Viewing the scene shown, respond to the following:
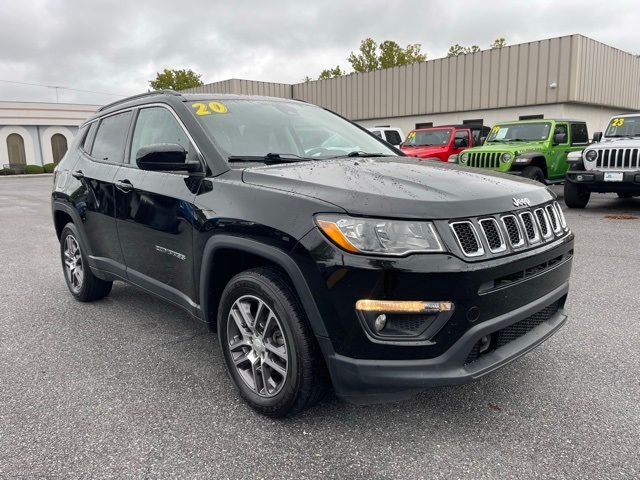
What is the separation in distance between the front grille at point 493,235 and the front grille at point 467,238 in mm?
62

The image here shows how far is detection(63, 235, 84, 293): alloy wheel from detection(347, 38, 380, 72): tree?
143 feet

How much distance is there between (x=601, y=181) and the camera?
9547 mm

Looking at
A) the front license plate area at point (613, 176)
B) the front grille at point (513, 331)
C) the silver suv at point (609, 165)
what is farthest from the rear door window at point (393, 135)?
the front grille at point (513, 331)

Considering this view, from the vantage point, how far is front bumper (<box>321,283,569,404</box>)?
220cm

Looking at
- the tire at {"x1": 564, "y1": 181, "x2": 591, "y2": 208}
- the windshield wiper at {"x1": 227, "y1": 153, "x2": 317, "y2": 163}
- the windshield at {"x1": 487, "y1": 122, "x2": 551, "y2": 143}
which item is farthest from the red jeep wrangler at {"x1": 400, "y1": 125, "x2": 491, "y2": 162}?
the windshield wiper at {"x1": 227, "y1": 153, "x2": 317, "y2": 163}

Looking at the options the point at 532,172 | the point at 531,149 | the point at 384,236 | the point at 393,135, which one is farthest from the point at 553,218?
the point at 393,135

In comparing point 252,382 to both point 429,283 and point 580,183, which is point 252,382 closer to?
point 429,283

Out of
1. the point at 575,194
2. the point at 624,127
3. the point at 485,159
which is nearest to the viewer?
the point at 624,127

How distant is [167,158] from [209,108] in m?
0.61

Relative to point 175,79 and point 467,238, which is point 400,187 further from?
point 175,79

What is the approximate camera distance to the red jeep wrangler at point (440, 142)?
14.2 m

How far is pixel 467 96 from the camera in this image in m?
22.8

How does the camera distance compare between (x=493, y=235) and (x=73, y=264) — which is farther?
(x=73, y=264)

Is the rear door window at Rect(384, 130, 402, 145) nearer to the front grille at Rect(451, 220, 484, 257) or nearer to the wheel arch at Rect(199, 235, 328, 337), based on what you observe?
the wheel arch at Rect(199, 235, 328, 337)
